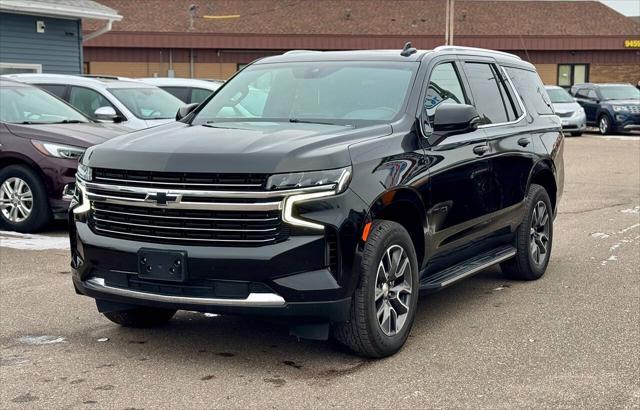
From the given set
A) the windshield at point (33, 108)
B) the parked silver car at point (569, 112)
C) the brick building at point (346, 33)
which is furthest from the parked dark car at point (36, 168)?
the brick building at point (346, 33)

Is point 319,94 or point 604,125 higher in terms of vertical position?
point 319,94

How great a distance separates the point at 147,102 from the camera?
13.6 m

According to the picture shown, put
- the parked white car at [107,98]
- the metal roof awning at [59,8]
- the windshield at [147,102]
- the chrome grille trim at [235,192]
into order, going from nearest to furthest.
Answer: the chrome grille trim at [235,192]
the parked white car at [107,98]
the windshield at [147,102]
the metal roof awning at [59,8]

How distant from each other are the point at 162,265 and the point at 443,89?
8.17ft

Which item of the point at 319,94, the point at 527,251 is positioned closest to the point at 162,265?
the point at 319,94

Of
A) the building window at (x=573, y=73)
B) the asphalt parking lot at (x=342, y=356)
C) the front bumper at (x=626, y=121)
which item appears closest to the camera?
the asphalt parking lot at (x=342, y=356)

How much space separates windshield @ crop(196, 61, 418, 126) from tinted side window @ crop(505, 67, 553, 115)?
170 cm

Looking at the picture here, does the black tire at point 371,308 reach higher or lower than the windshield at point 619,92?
lower

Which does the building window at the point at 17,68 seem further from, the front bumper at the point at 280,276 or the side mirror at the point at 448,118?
the front bumper at the point at 280,276

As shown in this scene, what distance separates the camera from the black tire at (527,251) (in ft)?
24.0

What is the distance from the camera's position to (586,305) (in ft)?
21.9

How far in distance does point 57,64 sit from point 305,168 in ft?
66.0

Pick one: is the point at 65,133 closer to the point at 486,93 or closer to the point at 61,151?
the point at 61,151

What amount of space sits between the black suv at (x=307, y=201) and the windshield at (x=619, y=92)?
82.1ft
